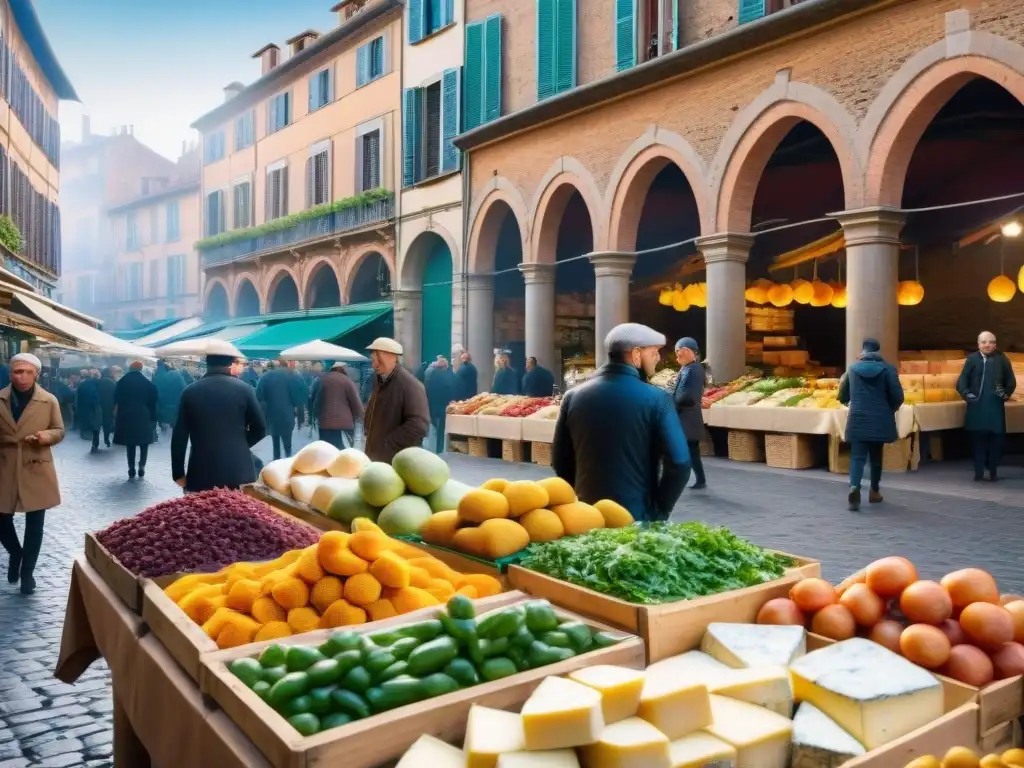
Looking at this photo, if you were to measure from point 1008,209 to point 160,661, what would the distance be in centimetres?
1671

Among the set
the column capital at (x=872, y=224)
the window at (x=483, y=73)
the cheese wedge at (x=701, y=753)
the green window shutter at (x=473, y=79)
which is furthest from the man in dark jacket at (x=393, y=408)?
the green window shutter at (x=473, y=79)

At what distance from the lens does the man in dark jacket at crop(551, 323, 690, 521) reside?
13.7 feet

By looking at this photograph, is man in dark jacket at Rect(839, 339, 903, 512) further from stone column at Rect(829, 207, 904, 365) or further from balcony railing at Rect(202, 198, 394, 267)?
balcony railing at Rect(202, 198, 394, 267)

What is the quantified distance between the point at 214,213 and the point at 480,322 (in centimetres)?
1751

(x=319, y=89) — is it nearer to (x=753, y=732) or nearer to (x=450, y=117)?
(x=450, y=117)

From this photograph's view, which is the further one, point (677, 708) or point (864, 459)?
point (864, 459)

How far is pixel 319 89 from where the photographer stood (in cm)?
2639

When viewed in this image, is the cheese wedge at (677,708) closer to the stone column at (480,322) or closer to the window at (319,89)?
the stone column at (480,322)

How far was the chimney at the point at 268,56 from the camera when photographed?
30875 millimetres

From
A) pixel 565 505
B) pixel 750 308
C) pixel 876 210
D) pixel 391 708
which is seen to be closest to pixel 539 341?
pixel 750 308

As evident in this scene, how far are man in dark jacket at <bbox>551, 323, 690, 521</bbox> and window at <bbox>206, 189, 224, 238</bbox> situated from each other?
Result: 101 ft

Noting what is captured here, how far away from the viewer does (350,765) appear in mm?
1913

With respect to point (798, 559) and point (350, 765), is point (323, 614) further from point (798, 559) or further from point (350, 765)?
point (798, 559)

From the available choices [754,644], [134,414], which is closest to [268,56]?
[134,414]
